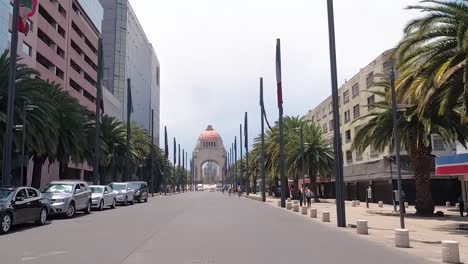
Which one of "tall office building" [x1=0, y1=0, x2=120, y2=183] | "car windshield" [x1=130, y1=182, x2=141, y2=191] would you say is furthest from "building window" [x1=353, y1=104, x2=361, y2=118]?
"tall office building" [x1=0, y1=0, x2=120, y2=183]

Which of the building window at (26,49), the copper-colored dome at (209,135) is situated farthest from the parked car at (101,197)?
the copper-colored dome at (209,135)

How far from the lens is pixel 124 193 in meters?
40.2

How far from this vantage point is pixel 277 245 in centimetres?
1378

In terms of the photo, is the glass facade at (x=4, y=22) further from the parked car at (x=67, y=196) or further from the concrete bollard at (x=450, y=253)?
the concrete bollard at (x=450, y=253)

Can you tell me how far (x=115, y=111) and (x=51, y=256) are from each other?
93516 millimetres

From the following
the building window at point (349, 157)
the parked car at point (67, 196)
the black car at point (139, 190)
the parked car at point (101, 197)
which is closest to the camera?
the parked car at point (67, 196)

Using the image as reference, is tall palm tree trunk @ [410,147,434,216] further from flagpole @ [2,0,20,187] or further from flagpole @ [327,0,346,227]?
flagpole @ [2,0,20,187]

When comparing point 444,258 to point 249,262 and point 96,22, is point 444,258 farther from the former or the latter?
point 96,22

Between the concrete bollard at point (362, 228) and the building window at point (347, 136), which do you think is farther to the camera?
the building window at point (347, 136)

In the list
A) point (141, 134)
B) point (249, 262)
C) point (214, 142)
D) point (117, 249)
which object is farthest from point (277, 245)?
point (214, 142)

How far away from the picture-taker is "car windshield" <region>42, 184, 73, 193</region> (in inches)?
1006

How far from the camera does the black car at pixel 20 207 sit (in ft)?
56.1

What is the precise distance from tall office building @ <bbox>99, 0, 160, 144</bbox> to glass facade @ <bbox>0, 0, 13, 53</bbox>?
5745 centimetres

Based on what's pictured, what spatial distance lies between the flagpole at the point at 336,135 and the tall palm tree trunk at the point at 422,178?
9842 millimetres
